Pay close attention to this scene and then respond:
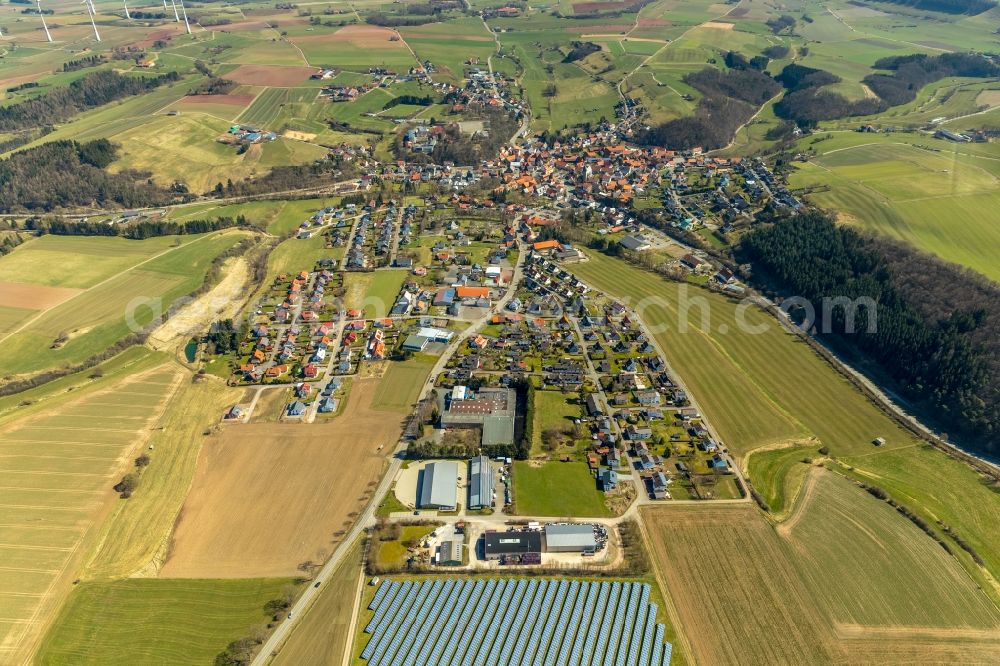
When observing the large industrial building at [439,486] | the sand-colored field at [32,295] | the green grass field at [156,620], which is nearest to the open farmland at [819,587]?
the large industrial building at [439,486]

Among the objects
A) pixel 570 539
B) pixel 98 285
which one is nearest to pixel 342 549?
pixel 570 539

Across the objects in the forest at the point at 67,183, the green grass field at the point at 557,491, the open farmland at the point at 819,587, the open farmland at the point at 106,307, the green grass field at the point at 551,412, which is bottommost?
the open farmland at the point at 819,587

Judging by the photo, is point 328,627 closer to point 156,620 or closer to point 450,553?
point 450,553

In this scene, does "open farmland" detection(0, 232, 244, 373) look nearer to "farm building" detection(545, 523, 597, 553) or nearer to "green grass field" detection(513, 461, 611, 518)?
"green grass field" detection(513, 461, 611, 518)

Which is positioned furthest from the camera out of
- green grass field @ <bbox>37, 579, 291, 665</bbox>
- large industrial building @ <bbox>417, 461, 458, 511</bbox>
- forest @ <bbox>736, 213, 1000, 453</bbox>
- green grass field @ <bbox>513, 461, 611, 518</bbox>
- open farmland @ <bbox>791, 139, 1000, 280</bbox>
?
open farmland @ <bbox>791, 139, 1000, 280</bbox>

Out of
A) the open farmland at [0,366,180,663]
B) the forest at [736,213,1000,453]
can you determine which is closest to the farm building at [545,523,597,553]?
the open farmland at [0,366,180,663]

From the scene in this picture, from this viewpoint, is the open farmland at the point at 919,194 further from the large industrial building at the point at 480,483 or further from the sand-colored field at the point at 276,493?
the sand-colored field at the point at 276,493

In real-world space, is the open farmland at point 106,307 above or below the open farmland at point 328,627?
above
